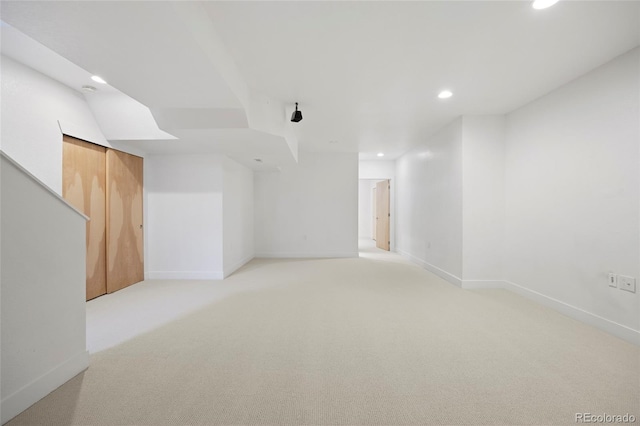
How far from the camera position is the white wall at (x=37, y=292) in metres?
1.41

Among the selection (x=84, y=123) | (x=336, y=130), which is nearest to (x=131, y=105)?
(x=84, y=123)

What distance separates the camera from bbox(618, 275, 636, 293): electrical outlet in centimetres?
227

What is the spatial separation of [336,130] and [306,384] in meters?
3.90

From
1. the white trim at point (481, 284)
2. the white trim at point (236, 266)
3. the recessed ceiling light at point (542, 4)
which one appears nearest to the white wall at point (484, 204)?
the white trim at point (481, 284)

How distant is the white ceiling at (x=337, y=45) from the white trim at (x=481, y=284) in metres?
2.45

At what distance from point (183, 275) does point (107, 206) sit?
152 centimetres

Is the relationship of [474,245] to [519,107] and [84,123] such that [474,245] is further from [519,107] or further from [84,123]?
[84,123]

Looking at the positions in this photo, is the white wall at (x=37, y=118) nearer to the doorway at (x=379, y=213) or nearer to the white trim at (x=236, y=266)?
the white trim at (x=236, y=266)

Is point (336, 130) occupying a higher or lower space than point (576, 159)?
higher

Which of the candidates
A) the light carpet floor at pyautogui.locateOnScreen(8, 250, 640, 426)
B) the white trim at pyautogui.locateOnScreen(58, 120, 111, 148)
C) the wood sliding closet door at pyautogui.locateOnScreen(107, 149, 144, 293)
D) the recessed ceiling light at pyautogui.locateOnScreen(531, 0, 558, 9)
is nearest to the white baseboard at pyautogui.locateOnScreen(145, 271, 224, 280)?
the wood sliding closet door at pyautogui.locateOnScreen(107, 149, 144, 293)

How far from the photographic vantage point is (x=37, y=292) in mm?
1562

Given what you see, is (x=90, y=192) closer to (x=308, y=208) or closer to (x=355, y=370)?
(x=355, y=370)

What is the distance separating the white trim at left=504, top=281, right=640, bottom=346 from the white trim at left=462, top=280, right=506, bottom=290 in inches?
8.3

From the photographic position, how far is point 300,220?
661cm
